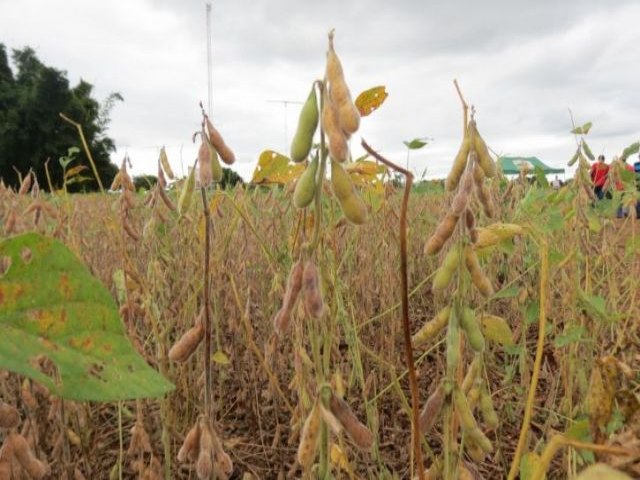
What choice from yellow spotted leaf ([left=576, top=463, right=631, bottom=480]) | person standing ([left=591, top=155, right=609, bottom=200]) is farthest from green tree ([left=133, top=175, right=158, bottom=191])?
person standing ([left=591, top=155, right=609, bottom=200])

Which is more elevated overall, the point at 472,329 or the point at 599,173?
the point at 599,173

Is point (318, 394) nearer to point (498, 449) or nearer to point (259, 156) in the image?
point (259, 156)

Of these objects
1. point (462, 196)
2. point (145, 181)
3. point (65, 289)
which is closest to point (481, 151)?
point (462, 196)

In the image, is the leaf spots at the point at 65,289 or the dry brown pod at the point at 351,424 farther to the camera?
the dry brown pod at the point at 351,424

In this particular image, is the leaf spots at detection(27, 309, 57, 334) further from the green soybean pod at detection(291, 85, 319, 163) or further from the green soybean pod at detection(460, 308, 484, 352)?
the green soybean pod at detection(460, 308, 484, 352)

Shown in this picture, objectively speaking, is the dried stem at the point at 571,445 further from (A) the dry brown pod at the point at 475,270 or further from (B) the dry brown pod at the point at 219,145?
(B) the dry brown pod at the point at 219,145

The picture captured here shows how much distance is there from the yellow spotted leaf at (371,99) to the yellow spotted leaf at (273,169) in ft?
0.49

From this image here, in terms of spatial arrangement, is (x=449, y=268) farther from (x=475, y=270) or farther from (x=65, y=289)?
(x=65, y=289)

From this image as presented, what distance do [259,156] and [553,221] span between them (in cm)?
84

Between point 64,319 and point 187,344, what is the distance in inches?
10.4

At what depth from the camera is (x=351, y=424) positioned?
1.80 ft

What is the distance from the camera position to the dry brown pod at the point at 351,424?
1.77ft

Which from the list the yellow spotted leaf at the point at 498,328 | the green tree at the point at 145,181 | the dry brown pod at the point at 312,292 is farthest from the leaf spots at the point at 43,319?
the green tree at the point at 145,181

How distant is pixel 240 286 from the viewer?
1712 mm
